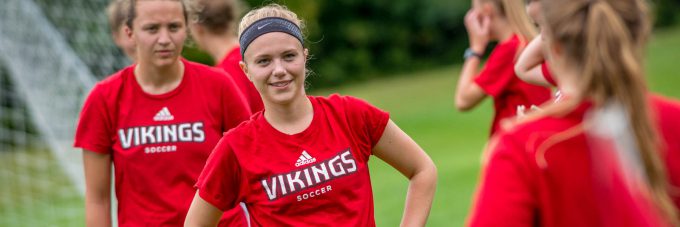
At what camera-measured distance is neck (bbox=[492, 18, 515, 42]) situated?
5992mm

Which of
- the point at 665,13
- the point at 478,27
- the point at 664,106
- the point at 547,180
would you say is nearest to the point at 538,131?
the point at 547,180

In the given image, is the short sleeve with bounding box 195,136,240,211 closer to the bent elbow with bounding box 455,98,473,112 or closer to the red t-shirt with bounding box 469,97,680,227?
the red t-shirt with bounding box 469,97,680,227

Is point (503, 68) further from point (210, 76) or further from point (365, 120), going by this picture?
point (365, 120)

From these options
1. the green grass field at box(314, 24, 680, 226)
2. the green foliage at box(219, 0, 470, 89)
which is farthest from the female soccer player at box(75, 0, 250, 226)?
the green foliage at box(219, 0, 470, 89)

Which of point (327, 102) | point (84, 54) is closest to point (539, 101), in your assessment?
point (327, 102)

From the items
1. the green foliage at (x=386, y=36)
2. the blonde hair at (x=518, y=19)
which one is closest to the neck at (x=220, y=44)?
the blonde hair at (x=518, y=19)

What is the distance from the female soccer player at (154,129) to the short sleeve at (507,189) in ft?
7.31

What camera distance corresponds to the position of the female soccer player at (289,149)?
360cm

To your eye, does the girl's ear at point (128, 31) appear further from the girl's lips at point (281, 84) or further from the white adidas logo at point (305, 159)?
the white adidas logo at point (305, 159)

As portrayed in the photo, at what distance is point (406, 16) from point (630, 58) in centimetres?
3828

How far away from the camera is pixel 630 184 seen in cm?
229

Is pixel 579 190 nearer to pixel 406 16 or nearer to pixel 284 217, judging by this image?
pixel 284 217

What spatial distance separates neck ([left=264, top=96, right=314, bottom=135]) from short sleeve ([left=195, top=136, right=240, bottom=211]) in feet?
0.70

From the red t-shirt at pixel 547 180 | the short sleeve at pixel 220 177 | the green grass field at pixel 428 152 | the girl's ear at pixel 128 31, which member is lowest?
the red t-shirt at pixel 547 180
